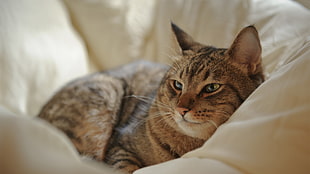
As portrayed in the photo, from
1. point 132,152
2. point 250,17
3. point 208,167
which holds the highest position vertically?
point 250,17

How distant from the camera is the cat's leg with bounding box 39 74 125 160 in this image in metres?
1.45

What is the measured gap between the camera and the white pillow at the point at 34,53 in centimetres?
171

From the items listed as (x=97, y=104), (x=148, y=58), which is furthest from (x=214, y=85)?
(x=148, y=58)

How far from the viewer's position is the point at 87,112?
1.51 metres

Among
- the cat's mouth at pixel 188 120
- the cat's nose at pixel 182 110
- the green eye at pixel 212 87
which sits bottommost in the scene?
the cat's mouth at pixel 188 120

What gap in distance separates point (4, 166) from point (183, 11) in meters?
1.35

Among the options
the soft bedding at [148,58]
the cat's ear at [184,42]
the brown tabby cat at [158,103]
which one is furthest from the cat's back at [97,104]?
the cat's ear at [184,42]

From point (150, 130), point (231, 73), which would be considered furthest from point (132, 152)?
point (231, 73)

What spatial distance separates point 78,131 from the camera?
1.45 meters

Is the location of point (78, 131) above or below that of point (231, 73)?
below

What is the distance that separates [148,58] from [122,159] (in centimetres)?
81

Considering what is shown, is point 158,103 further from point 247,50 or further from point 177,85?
point 247,50

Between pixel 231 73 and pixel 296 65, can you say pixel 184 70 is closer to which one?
pixel 231 73

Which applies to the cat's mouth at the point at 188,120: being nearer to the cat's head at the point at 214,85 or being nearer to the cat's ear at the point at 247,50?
the cat's head at the point at 214,85
